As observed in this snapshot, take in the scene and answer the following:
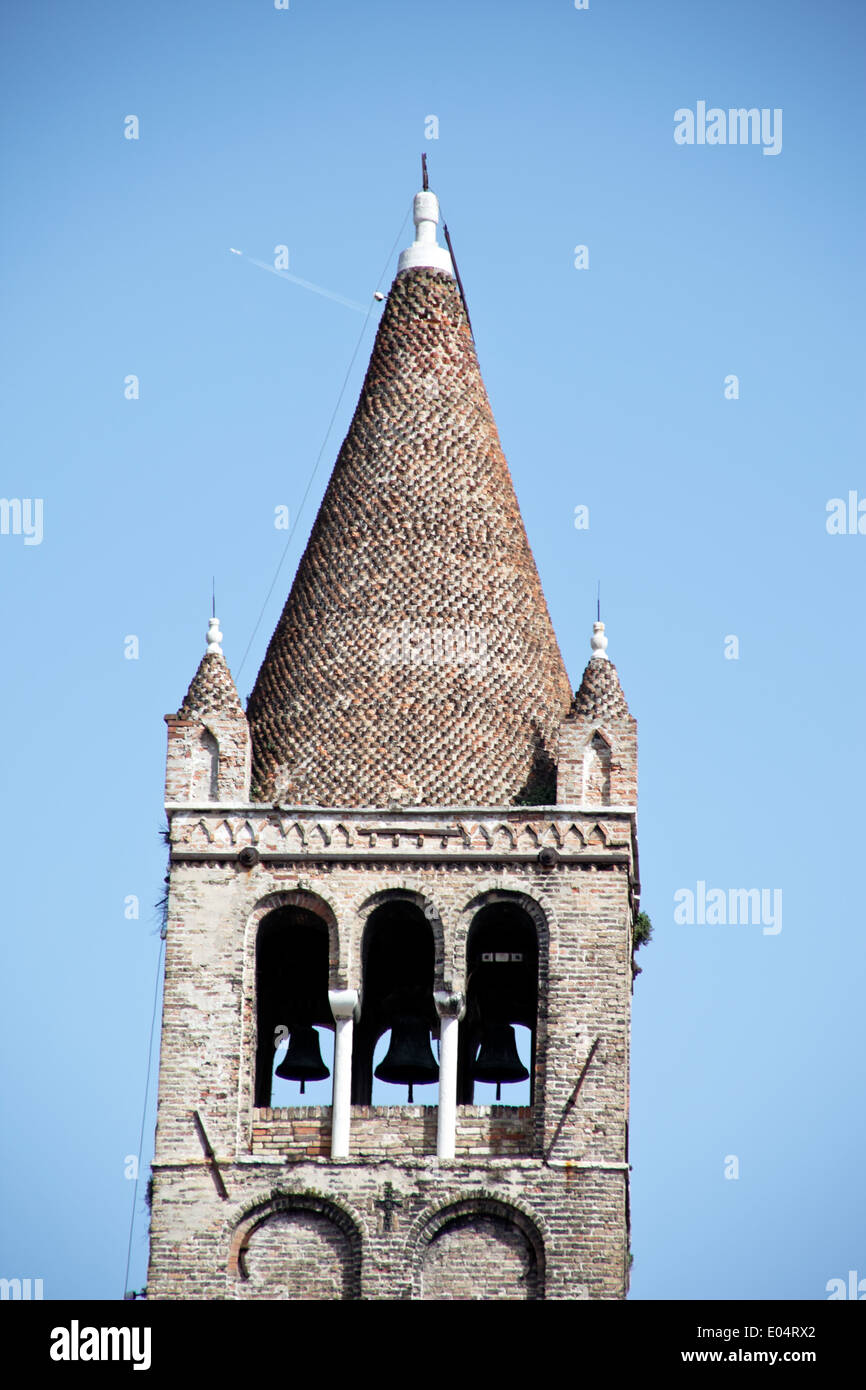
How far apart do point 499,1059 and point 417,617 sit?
5513 mm

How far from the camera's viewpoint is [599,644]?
50.1m

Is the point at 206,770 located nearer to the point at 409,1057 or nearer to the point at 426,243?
the point at 409,1057

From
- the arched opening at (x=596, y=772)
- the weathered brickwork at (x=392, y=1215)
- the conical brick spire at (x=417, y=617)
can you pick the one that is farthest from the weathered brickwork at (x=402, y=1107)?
the conical brick spire at (x=417, y=617)

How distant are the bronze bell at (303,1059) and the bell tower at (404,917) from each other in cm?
4

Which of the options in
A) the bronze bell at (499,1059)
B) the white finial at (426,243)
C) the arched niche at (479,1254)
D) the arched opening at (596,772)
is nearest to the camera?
the arched niche at (479,1254)

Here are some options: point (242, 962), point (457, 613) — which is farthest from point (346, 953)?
point (457, 613)

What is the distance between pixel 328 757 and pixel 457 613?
2603 mm

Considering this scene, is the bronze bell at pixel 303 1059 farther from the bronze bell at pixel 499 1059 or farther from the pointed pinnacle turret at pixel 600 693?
the pointed pinnacle turret at pixel 600 693

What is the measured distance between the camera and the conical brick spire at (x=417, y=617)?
49.4 metres

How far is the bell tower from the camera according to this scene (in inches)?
1844

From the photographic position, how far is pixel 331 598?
51094mm

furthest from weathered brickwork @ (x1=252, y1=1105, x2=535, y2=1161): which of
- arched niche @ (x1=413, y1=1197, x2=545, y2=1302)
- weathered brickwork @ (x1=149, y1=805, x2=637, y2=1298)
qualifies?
arched niche @ (x1=413, y1=1197, x2=545, y2=1302)

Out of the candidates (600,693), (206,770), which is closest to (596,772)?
(600,693)
